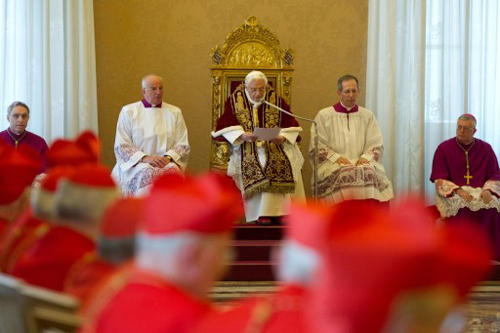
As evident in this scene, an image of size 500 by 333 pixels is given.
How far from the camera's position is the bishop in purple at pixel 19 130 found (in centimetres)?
825

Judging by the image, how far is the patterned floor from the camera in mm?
5420

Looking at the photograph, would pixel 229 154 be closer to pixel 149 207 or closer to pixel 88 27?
pixel 88 27

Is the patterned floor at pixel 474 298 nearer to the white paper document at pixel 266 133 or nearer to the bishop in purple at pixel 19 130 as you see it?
the white paper document at pixel 266 133

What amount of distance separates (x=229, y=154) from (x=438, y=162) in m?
2.35

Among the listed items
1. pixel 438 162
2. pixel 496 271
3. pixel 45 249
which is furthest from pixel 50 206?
pixel 438 162

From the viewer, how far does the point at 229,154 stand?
864cm

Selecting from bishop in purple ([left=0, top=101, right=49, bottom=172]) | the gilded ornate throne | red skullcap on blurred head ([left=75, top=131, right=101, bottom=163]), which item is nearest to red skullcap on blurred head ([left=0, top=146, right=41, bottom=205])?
red skullcap on blurred head ([left=75, top=131, right=101, bottom=163])

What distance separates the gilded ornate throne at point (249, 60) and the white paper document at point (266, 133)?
1.38 metres

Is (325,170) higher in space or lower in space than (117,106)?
lower

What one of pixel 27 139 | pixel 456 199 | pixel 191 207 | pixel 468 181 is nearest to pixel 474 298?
pixel 456 199

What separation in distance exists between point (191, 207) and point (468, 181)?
781cm

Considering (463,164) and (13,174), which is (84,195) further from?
(463,164)

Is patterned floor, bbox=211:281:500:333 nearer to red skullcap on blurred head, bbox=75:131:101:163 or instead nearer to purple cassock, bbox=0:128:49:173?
purple cassock, bbox=0:128:49:173

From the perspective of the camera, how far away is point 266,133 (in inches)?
318
